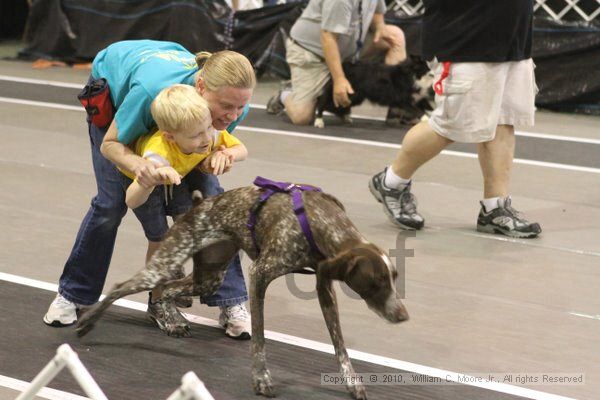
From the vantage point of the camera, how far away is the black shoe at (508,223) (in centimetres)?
477

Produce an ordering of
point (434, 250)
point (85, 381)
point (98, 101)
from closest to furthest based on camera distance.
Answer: point (85, 381) < point (98, 101) < point (434, 250)

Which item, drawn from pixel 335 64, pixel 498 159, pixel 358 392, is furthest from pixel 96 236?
pixel 335 64

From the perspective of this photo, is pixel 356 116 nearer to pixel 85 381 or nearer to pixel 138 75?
pixel 138 75

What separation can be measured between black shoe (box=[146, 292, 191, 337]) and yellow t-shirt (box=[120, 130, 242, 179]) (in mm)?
491

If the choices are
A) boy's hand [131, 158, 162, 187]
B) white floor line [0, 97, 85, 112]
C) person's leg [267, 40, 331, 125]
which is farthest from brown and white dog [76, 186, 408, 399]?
white floor line [0, 97, 85, 112]

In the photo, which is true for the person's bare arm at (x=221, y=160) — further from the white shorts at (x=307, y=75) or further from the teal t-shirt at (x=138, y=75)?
the white shorts at (x=307, y=75)

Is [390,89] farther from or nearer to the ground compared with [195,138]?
nearer to the ground

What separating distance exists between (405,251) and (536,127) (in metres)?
3.62

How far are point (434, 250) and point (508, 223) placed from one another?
0.45 metres

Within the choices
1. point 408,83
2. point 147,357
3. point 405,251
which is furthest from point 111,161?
point 408,83

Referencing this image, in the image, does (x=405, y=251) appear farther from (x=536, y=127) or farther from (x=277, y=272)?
(x=536, y=127)

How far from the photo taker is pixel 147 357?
3.28 metres

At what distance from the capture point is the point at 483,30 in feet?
15.0

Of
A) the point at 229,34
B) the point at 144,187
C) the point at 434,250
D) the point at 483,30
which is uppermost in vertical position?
the point at 483,30
